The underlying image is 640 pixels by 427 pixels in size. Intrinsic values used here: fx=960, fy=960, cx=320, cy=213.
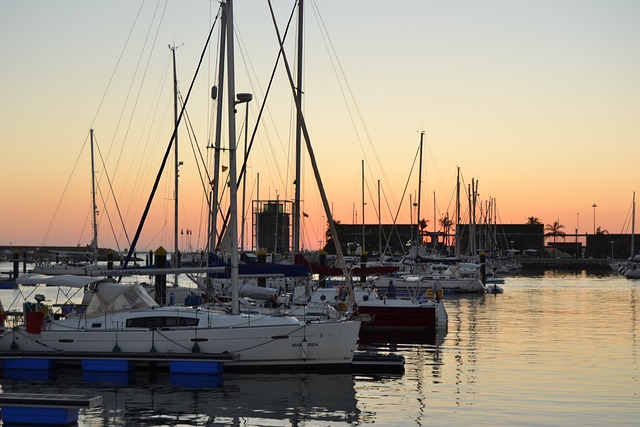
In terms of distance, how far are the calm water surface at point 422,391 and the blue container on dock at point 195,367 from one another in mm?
257

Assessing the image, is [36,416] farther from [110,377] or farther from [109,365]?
[109,365]

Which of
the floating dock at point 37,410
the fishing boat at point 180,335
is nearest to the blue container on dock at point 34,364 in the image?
the fishing boat at point 180,335

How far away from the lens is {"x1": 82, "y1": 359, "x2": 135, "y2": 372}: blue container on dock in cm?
2798

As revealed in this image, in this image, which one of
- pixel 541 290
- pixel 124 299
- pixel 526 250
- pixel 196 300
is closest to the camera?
pixel 124 299

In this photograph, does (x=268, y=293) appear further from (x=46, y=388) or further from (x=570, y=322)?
(x=46, y=388)

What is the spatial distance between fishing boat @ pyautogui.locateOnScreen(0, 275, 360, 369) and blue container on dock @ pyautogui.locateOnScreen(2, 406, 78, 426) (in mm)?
7246

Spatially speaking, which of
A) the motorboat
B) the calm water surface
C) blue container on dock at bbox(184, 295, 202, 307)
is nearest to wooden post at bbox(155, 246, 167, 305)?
blue container on dock at bbox(184, 295, 202, 307)

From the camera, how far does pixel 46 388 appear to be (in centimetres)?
2656

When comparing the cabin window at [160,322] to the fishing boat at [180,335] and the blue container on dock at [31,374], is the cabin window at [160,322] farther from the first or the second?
the blue container on dock at [31,374]

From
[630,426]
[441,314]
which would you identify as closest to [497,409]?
[630,426]

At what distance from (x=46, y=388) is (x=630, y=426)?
15.4 meters

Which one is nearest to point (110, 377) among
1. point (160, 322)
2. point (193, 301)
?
point (160, 322)

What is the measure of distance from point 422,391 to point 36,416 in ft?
34.7

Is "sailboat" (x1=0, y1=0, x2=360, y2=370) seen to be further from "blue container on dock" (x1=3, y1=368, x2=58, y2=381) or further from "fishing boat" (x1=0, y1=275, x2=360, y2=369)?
"blue container on dock" (x1=3, y1=368, x2=58, y2=381)
